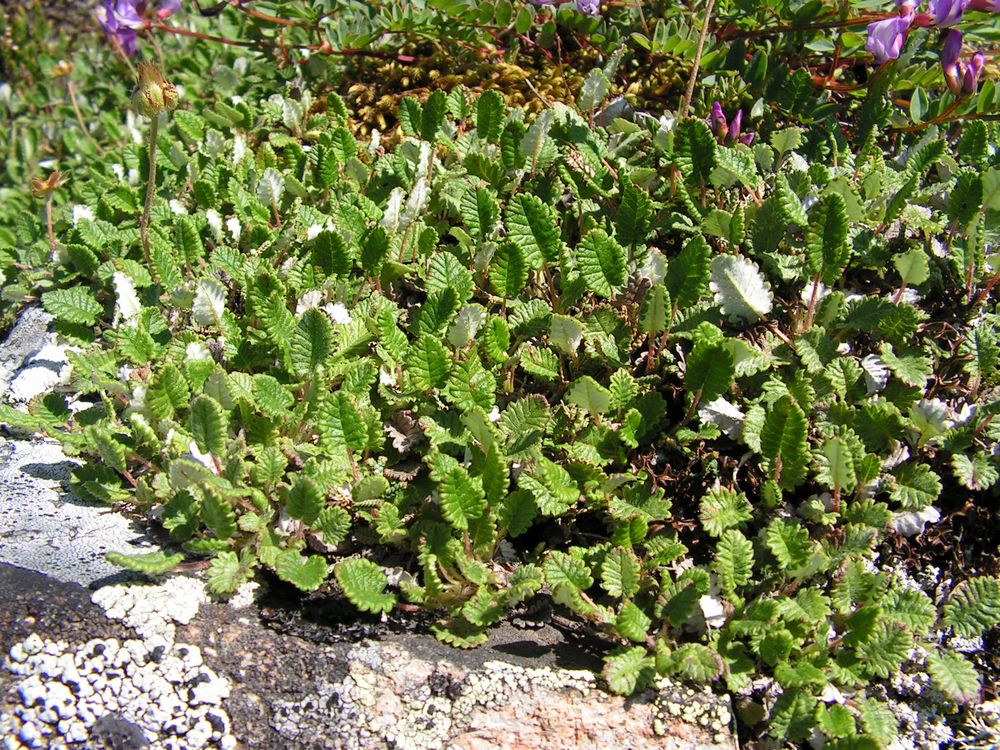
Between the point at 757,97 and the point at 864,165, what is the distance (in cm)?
45

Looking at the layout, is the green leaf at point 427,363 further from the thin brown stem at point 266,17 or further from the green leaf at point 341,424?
the thin brown stem at point 266,17

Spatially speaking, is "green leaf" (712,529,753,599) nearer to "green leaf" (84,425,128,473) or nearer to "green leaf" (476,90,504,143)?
"green leaf" (84,425,128,473)

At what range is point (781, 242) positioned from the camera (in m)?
2.26

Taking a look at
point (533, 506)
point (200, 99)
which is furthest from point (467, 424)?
point (200, 99)

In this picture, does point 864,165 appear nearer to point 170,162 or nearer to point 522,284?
point 522,284

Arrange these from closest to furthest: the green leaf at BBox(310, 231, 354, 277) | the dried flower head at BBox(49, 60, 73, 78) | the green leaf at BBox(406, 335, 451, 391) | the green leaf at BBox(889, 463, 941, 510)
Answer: the green leaf at BBox(889, 463, 941, 510), the green leaf at BBox(406, 335, 451, 391), the green leaf at BBox(310, 231, 354, 277), the dried flower head at BBox(49, 60, 73, 78)

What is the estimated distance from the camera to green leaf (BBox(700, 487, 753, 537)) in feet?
5.70

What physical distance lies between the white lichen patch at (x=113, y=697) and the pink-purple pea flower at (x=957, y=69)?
2.23 metres

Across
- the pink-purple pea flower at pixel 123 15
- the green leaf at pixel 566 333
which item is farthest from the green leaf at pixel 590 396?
the pink-purple pea flower at pixel 123 15

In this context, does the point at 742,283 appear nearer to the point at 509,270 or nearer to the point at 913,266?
the point at 913,266

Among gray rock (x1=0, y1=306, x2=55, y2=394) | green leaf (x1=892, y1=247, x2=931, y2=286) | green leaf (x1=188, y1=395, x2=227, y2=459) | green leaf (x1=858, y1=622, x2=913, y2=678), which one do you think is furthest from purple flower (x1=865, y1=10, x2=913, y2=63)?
gray rock (x1=0, y1=306, x2=55, y2=394)

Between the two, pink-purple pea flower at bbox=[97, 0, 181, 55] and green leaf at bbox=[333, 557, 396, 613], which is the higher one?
pink-purple pea flower at bbox=[97, 0, 181, 55]

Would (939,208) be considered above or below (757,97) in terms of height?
below

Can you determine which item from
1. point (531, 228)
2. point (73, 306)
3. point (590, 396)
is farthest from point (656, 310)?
point (73, 306)
